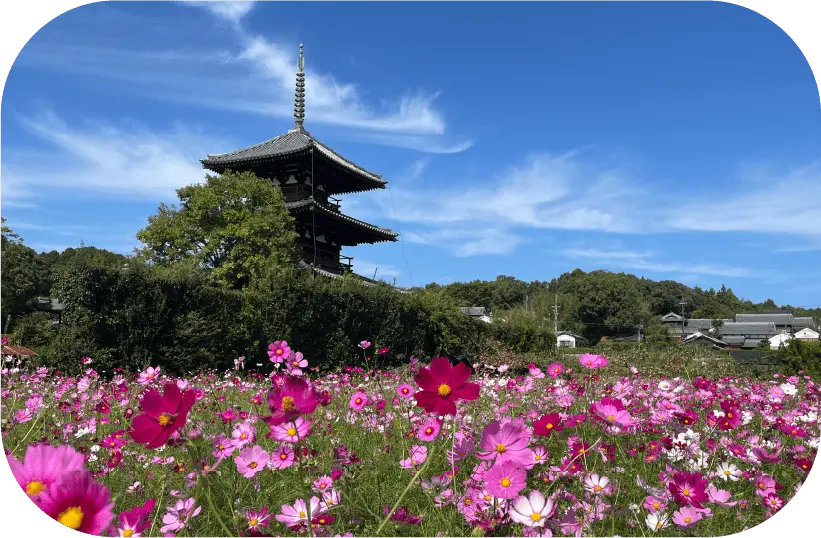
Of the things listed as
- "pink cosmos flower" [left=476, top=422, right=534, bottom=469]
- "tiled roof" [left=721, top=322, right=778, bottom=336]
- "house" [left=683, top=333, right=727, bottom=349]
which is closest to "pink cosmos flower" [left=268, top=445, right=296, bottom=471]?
"pink cosmos flower" [left=476, top=422, right=534, bottom=469]

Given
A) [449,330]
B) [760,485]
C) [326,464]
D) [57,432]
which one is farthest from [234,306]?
[760,485]

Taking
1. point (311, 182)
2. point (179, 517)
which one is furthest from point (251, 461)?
Answer: point (311, 182)

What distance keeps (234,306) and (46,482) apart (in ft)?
34.5

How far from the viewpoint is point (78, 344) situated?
7836 millimetres

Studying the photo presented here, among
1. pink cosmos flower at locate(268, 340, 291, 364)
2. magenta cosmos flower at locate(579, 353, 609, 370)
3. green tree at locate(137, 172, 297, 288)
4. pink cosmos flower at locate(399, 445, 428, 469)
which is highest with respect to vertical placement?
green tree at locate(137, 172, 297, 288)

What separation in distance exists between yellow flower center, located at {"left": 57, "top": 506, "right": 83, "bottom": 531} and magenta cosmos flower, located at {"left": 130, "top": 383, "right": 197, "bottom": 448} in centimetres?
11

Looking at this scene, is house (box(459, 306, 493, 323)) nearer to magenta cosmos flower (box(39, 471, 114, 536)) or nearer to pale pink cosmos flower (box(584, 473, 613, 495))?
pale pink cosmos flower (box(584, 473, 613, 495))

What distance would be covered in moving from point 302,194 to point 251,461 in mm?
17534

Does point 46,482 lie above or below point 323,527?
above

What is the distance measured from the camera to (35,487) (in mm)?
616

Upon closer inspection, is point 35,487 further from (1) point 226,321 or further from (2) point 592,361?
(1) point 226,321

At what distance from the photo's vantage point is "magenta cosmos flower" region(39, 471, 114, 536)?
62 cm

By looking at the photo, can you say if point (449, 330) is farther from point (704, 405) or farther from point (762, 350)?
point (704, 405)

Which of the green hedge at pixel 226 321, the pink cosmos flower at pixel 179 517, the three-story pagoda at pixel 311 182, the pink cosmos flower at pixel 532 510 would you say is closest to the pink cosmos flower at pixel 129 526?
the pink cosmos flower at pixel 179 517
